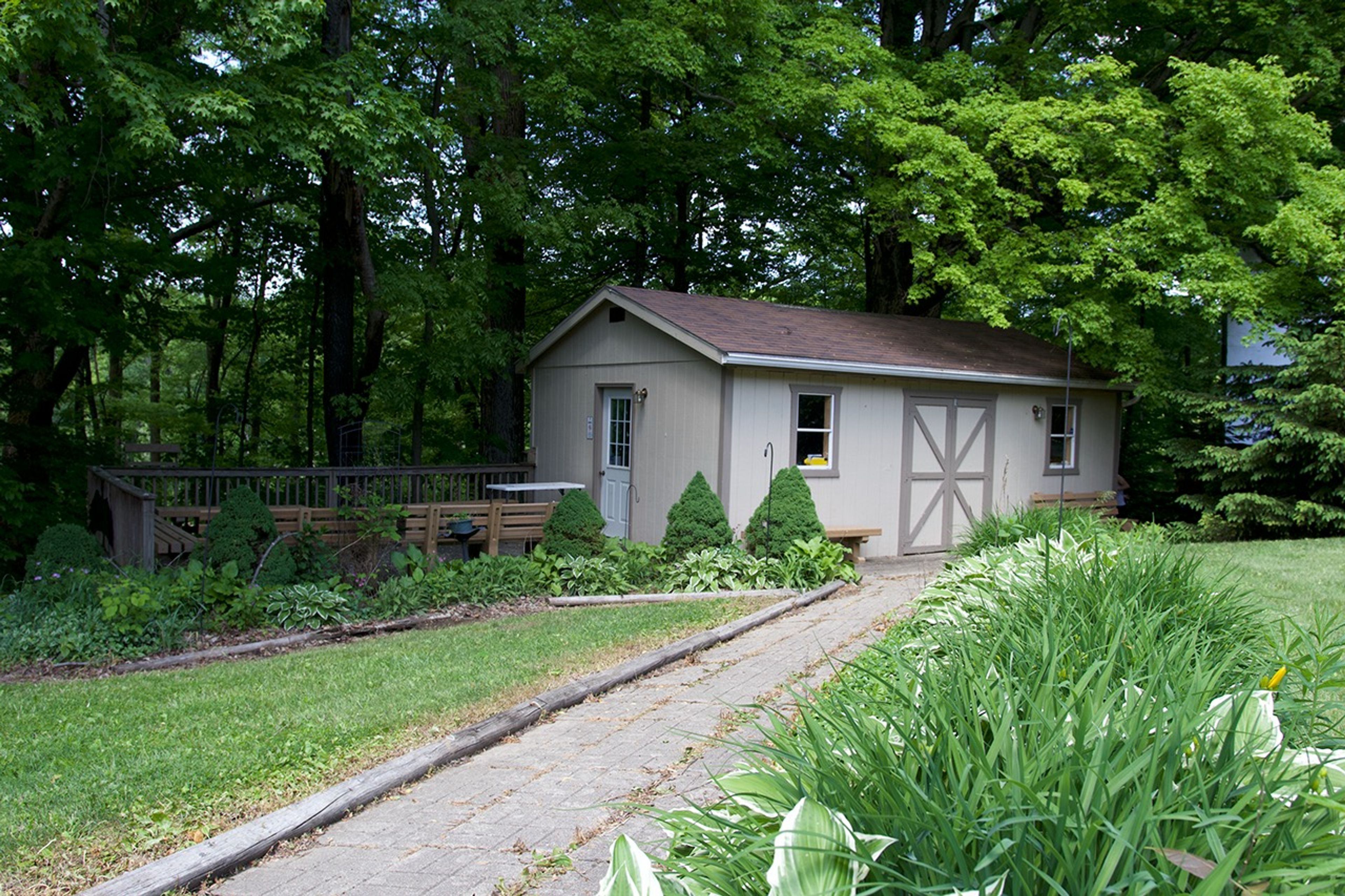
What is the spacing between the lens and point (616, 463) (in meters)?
13.8

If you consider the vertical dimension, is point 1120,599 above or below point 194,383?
below

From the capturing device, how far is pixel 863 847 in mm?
2002

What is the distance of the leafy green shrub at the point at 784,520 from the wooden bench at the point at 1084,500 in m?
4.85

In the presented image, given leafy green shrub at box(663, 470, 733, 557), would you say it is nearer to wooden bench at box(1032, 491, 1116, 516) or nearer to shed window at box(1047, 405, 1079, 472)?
wooden bench at box(1032, 491, 1116, 516)

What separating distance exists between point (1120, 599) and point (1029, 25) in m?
17.7

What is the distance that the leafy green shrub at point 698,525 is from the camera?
11.4 m

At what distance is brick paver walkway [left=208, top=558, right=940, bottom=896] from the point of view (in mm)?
3506


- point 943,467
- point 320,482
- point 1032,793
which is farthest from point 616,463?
point 1032,793

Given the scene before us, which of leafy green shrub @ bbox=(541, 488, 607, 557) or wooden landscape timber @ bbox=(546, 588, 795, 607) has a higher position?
leafy green shrub @ bbox=(541, 488, 607, 557)

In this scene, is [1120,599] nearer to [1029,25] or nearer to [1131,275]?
[1131,275]

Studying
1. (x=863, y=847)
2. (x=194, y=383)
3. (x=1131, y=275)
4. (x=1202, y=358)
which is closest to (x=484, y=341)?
(x=1131, y=275)

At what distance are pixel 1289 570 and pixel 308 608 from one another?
915cm

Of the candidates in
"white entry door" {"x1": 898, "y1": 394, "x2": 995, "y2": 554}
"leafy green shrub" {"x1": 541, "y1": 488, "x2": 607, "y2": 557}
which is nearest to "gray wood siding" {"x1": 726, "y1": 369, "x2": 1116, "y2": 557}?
"white entry door" {"x1": 898, "y1": 394, "x2": 995, "y2": 554}

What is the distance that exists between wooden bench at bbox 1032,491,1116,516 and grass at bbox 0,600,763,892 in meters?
8.38
